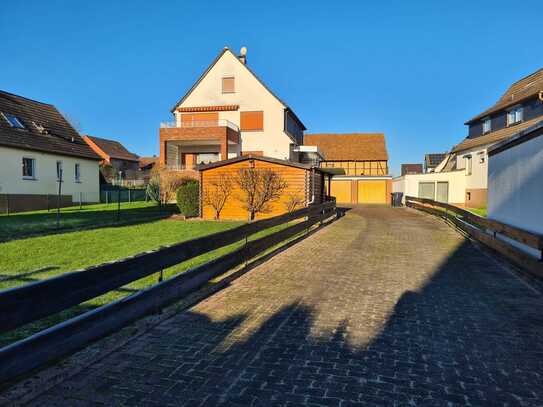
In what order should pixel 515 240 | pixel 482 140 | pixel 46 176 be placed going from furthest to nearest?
pixel 482 140, pixel 46 176, pixel 515 240

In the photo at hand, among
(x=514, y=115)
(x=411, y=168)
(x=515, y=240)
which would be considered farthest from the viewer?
(x=411, y=168)

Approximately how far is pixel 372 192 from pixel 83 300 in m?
43.9

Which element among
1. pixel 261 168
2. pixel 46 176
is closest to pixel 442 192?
pixel 261 168

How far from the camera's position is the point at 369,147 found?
50.0 metres

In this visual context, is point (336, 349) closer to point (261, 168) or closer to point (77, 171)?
point (261, 168)

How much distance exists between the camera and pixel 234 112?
35688mm

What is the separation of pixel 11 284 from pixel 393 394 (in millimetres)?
6643

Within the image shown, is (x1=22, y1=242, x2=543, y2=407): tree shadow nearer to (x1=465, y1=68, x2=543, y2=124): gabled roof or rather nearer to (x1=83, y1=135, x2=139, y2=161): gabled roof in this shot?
(x1=465, y1=68, x2=543, y2=124): gabled roof

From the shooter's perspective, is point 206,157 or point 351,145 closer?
point 206,157

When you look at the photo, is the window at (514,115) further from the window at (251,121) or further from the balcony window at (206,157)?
the balcony window at (206,157)

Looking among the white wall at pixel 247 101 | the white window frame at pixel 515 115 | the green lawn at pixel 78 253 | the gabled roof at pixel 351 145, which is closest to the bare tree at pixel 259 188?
the green lawn at pixel 78 253

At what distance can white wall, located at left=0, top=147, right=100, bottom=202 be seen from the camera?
75.0ft

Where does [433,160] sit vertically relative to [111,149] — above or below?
below

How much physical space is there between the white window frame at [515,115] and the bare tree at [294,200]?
1926cm
